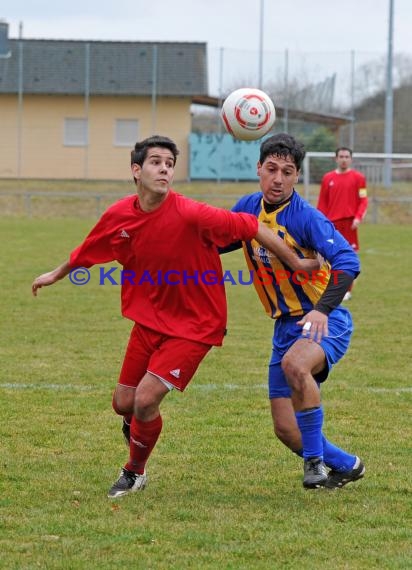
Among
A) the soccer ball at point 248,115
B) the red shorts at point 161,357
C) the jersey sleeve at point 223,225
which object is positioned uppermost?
the soccer ball at point 248,115

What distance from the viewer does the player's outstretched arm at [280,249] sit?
4.99 metres

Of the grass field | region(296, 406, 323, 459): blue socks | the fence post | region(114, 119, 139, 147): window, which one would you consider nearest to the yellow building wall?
region(114, 119, 139, 147): window

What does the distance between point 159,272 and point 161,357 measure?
430 mm

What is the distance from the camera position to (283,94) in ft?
112

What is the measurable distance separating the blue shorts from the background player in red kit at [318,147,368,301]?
391 inches

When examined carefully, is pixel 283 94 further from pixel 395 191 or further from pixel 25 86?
pixel 25 86

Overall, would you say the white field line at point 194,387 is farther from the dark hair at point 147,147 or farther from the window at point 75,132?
the window at point 75,132

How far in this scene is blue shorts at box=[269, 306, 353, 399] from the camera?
207 inches

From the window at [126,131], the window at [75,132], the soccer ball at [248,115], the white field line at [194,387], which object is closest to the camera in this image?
the soccer ball at [248,115]

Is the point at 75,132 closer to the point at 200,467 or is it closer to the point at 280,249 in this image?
the point at 200,467

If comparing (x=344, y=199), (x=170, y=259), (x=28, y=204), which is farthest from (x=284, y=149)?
(x=28, y=204)

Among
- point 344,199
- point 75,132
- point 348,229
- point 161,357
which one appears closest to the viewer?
point 161,357

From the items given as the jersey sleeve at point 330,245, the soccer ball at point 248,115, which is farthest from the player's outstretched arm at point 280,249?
the soccer ball at point 248,115

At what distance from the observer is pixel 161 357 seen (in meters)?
5.14
